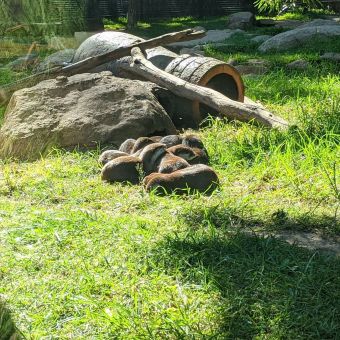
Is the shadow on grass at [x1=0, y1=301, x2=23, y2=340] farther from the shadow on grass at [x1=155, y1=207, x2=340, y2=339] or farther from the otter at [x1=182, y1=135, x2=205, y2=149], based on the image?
the otter at [x1=182, y1=135, x2=205, y2=149]

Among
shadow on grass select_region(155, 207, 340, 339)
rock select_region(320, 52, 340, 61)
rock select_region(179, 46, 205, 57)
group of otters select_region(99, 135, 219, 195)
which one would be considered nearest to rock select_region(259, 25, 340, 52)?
rock select_region(179, 46, 205, 57)

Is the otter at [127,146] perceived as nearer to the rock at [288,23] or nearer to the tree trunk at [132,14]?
the rock at [288,23]

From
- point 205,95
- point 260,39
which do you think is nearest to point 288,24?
point 260,39

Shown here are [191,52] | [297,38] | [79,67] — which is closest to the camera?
[79,67]

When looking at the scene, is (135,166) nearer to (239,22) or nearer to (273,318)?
(273,318)

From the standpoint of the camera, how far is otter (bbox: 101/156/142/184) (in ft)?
18.9

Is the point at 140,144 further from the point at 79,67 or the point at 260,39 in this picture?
the point at 260,39

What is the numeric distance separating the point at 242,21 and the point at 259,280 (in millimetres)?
17110

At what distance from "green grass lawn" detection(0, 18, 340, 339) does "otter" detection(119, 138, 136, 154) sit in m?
0.31

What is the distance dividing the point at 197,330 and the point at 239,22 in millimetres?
17591

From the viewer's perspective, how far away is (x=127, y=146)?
21.3 ft

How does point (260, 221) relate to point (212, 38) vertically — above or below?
above

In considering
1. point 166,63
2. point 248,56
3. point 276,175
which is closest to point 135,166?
point 276,175

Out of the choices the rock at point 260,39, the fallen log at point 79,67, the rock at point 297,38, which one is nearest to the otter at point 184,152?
the fallen log at point 79,67
